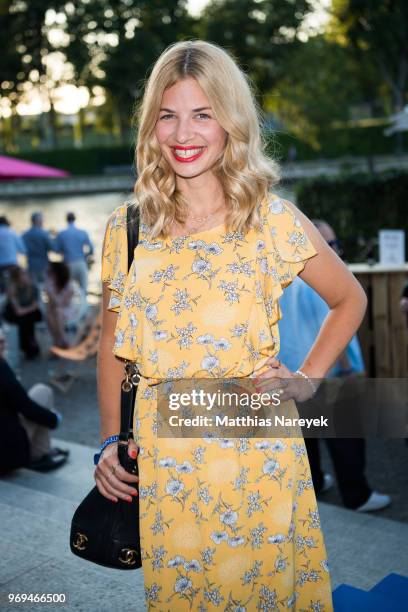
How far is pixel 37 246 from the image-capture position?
13406 millimetres

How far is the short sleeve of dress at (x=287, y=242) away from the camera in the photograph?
7.08 feet

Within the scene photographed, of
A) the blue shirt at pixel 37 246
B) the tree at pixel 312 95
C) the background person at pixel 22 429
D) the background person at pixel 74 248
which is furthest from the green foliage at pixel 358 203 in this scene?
the tree at pixel 312 95

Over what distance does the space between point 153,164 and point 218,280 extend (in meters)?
0.43

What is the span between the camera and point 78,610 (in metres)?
2.93

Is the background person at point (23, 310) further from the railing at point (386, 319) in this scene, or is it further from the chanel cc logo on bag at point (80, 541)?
the chanel cc logo on bag at point (80, 541)

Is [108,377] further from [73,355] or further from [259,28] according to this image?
[259,28]

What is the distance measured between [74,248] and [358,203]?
4.96m

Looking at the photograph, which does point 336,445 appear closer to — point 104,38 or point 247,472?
point 247,472

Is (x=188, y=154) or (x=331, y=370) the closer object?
(x=188, y=154)

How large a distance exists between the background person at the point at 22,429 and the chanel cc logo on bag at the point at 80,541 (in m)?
3.18

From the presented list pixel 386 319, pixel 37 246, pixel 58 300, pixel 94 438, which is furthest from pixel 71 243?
pixel 386 319

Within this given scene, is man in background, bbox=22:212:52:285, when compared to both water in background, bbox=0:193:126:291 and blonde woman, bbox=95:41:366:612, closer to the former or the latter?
water in background, bbox=0:193:126:291

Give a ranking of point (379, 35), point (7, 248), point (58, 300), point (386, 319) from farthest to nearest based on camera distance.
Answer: point (379, 35) → point (7, 248) → point (58, 300) → point (386, 319)

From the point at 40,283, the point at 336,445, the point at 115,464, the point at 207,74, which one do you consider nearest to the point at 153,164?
the point at 207,74
